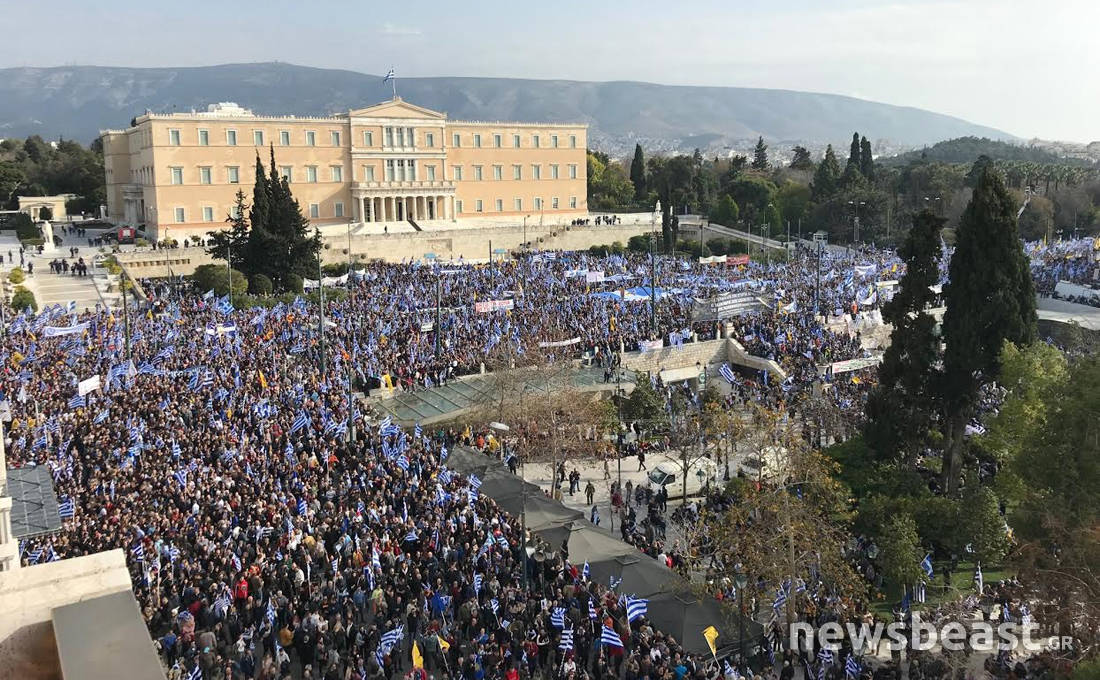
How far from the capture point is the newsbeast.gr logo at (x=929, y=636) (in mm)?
14141

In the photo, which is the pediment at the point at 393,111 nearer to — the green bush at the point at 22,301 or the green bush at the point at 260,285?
the green bush at the point at 260,285

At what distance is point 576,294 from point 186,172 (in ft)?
118

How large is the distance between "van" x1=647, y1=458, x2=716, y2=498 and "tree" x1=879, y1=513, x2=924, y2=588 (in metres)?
5.09

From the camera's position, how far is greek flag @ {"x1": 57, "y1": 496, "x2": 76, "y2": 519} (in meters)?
16.5

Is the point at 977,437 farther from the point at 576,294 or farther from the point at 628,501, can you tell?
the point at 576,294

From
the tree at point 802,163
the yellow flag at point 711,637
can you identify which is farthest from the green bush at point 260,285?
the tree at point 802,163

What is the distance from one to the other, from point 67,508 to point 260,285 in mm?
27238

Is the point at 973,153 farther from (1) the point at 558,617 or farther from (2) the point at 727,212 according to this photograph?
(1) the point at 558,617

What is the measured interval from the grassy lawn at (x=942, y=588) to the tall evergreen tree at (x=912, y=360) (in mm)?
3772

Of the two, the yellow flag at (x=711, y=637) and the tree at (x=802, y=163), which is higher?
the tree at (x=802, y=163)

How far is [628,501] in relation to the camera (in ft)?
70.8

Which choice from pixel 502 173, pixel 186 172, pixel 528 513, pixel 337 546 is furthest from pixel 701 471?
pixel 502 173

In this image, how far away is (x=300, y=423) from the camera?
21.5 metres

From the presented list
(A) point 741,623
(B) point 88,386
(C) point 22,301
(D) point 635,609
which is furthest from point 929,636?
(C) point 22,301
